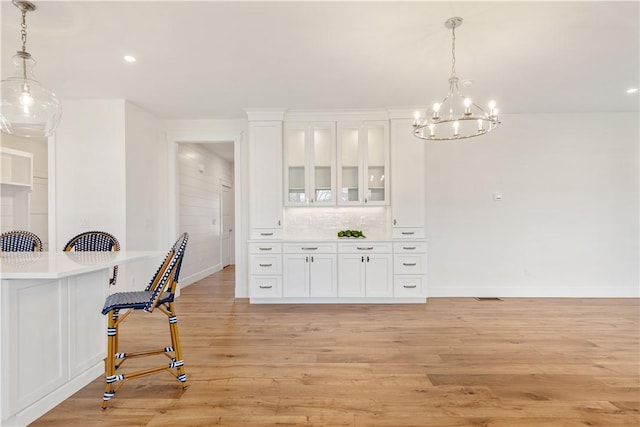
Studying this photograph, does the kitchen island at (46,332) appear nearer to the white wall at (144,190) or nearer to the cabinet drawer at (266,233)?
the white wall at (144,190)

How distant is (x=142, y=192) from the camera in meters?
4.53

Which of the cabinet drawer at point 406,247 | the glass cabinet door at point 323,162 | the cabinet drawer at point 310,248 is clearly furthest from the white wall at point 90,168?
the cabinet drawer at point 406,247

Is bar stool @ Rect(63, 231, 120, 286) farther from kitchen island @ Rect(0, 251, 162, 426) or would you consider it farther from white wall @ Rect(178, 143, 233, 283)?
white wall @ Rect(178, 143, 233, 283)

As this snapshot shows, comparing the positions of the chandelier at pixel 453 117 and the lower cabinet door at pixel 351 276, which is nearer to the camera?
the chandelier at pixel 453 117

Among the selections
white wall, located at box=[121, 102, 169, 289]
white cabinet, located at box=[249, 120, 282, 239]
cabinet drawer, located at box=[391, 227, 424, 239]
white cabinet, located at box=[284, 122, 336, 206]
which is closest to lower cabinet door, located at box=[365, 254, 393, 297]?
cabinet drawer, located at box=[391, 227, 424, 239]

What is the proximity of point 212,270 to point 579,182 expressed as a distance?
6645 millimetres

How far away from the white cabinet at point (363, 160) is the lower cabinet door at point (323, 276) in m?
0.84

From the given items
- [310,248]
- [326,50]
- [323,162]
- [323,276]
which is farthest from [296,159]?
[326,50]

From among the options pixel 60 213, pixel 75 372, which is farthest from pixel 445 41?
pixel 60 213

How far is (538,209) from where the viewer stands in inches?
191

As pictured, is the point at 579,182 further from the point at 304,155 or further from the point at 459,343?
the point at 304,155

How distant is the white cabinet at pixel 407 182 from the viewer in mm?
4535

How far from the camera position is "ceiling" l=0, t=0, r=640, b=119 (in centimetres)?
238

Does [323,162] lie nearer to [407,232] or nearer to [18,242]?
[407,232]
